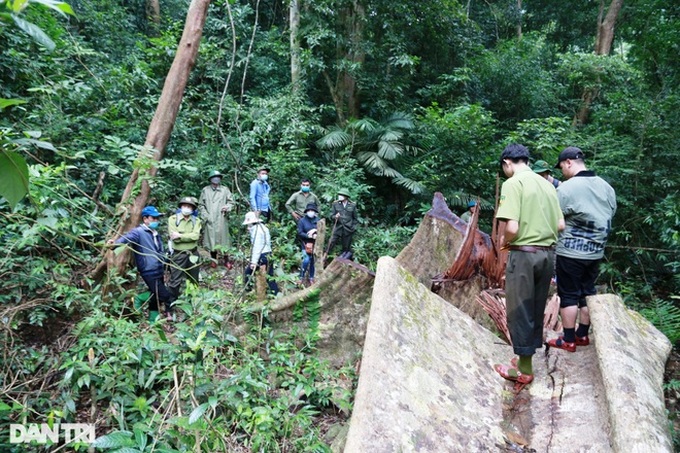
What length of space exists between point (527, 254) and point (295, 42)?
33.5ft

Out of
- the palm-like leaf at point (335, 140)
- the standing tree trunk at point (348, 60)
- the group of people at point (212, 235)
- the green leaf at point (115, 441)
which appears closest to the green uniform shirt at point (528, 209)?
the group of people at point (212, 235)

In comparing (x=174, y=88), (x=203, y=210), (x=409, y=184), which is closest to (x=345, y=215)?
(x=203, y=210)

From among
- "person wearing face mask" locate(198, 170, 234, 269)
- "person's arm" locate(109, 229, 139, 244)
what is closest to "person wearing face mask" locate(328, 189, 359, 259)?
"person wearing face mask" locate(198, 170, 234, 269)

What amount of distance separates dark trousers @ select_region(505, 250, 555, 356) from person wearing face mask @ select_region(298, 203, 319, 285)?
14.5 feet

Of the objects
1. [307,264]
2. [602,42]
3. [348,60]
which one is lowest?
[307,264]

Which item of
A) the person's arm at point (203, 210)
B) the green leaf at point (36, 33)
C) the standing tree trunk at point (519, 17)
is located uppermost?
the standing tree trunk at point (519, 17)

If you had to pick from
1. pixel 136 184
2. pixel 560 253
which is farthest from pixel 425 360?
pixel 136 184

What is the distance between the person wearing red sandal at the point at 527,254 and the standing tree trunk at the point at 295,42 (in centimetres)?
916

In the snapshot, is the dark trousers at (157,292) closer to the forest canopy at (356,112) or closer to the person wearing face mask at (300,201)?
the forest canopy at (356,112)

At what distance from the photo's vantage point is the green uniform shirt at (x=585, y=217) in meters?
3.68

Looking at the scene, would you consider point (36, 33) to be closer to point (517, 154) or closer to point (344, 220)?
point (517, 154)

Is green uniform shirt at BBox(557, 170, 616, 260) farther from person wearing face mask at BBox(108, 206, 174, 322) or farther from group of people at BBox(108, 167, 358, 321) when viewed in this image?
person wearing face mask at BBox(108, 206, 174, 322)

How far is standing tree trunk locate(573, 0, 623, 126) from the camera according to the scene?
13.0 metres

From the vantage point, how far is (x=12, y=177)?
1.37 meters
